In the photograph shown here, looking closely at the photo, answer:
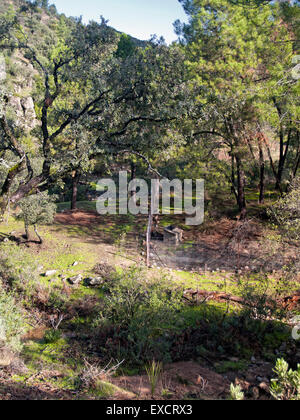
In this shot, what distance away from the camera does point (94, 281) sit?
948 centimetres

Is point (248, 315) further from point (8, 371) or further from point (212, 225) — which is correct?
point (212, 225)

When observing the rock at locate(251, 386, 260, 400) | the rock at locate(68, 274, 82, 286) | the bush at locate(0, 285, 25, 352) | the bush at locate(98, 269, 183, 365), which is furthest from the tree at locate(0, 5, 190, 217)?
the rock at locate(251, 386, 260, 400)

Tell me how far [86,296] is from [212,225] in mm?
8399

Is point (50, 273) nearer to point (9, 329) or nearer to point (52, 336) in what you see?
point (52, 336)

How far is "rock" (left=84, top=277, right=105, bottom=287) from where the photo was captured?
9.44 m

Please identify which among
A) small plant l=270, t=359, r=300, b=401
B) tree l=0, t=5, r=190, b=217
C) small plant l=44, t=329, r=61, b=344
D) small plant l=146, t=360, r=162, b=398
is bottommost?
small plant l=44, t=329, r=61, b=344

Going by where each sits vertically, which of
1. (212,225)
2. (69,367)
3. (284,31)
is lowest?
(69,367)

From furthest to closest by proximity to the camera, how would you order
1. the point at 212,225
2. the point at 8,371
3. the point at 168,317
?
the point at 212,225
the point at 168,317
the point at 8,371

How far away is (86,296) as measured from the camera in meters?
8.80

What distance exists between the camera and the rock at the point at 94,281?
944cm

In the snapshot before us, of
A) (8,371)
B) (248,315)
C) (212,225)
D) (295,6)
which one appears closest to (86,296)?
(8,371)

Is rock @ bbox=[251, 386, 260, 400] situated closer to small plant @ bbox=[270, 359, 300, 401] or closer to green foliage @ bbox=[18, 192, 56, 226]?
small plant @ bbox=[270, 359, 300, 401]

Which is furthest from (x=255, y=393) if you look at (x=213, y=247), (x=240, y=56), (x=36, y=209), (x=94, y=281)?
(x=240, y=56)
